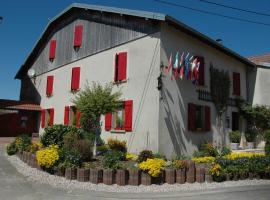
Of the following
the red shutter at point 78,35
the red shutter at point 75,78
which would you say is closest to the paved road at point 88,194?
the red shutter at point 75,78

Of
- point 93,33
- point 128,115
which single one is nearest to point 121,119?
point 128,115

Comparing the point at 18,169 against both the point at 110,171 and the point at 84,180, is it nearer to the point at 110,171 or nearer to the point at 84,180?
the point at 84,180

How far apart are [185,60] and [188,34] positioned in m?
2.20

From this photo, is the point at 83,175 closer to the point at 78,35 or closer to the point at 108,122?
the point at 108,122

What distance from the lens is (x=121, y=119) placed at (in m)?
15.6

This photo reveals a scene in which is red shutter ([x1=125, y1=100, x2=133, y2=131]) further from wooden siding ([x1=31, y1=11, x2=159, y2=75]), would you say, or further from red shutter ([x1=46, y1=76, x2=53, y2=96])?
red shutter ([x1=46, y1=76, x2=53, y2=96])

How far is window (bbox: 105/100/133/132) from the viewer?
47.8ft

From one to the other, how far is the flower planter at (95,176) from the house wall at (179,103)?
4.98m

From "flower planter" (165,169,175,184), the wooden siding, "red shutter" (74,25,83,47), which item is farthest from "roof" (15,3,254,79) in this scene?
"flower planter" (165,169,175,184)

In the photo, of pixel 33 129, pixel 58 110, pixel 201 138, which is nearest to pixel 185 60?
pixel 201 138

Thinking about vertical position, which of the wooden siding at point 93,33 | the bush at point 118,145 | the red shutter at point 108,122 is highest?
the wooden siding at point 93,33

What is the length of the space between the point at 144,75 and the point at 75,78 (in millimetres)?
6244

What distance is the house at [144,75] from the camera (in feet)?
45.2

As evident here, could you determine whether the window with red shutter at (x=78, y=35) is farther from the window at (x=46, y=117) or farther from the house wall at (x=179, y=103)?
the house wall at (x=179, y=103)
